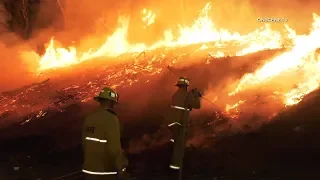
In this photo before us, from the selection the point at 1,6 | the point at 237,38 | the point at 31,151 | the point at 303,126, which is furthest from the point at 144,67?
the point at 1,6

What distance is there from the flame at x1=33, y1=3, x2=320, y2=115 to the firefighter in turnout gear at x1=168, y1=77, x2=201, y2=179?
5.51m

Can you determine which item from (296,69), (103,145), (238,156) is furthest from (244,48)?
(103,145)

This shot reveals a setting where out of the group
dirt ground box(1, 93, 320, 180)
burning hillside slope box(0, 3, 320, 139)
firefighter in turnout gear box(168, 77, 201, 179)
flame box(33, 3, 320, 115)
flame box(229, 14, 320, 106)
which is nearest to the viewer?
firefighter in turnout gear box(168, 77, 201, 179)

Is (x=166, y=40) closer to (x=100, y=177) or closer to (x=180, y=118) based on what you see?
(x=180, y=118)

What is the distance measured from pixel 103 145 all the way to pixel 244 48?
12678 millimetres

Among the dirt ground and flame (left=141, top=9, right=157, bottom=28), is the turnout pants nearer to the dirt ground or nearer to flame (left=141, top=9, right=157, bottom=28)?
the dirt ground

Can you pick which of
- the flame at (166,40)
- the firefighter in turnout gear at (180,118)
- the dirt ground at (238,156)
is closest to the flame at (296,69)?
the dirt ground at (238,156)

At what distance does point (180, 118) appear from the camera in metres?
8.51

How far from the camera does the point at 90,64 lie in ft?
60.4

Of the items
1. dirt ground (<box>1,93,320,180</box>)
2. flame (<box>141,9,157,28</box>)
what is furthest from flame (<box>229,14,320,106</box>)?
flame (<box>141,9,157,28</box>)

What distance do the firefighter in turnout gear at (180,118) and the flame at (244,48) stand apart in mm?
5512

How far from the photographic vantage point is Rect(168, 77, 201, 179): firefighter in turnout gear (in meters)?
8.39

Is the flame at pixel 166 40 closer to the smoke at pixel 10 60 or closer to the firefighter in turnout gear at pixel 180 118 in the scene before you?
the smoke at pixel 10 60

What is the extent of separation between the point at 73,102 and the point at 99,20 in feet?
29.4
